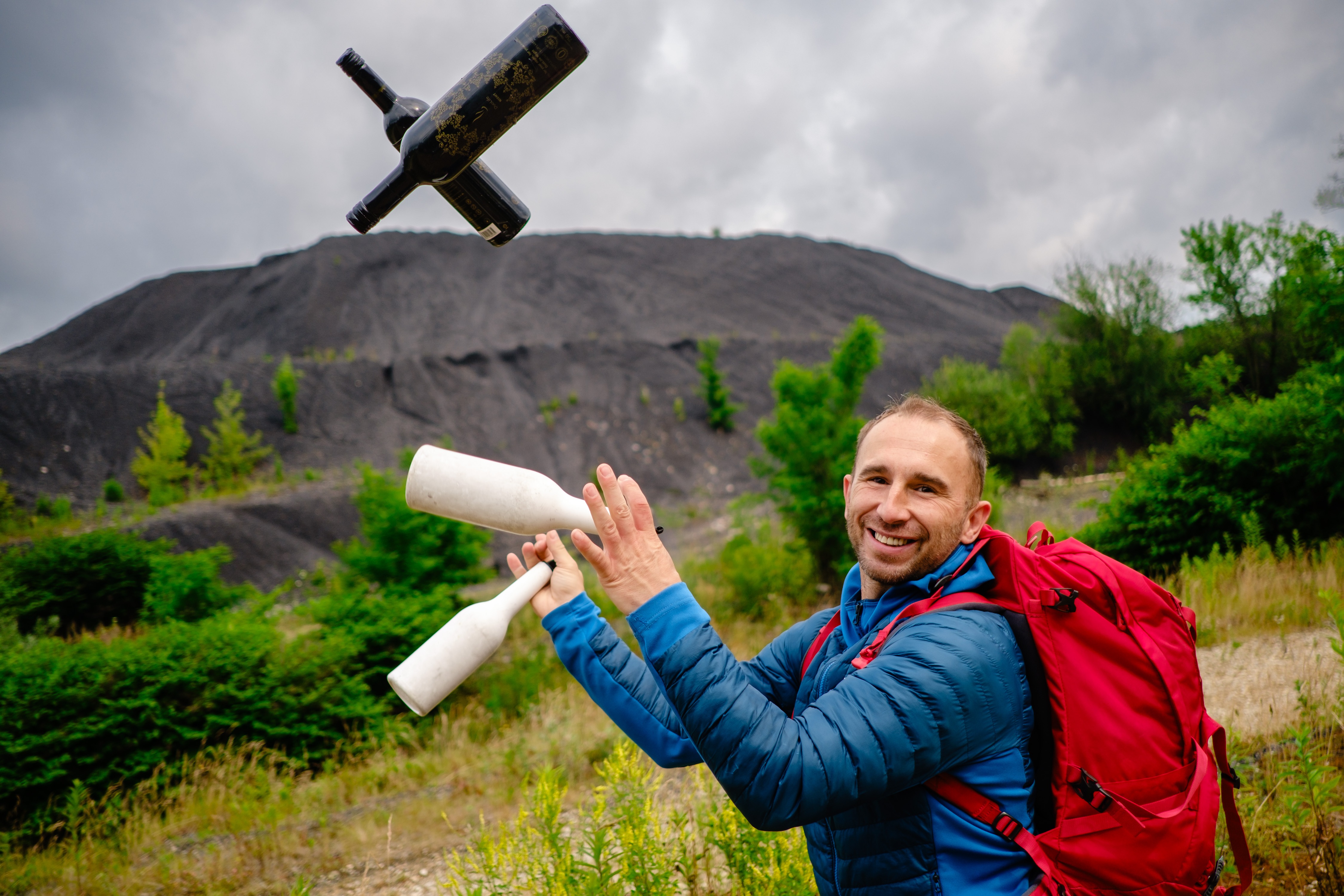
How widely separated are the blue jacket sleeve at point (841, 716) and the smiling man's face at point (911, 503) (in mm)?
209

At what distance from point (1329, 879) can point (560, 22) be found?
331 cm

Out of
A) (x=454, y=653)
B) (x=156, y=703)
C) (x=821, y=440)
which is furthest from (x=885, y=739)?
(x=821, y=440)

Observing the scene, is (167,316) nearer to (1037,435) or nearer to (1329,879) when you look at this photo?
(1037,435)

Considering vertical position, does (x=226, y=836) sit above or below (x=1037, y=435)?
below

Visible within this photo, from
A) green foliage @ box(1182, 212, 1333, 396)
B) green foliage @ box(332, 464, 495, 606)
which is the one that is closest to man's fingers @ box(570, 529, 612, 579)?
green foliage @ box(332, 464, 495, 606)

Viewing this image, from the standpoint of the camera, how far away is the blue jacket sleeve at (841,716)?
110 cm

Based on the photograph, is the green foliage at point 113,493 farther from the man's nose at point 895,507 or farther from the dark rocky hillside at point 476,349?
the man's nose at point 895,507

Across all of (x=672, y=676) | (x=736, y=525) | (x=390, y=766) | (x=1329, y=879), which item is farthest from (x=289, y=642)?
(x=736, y=525)

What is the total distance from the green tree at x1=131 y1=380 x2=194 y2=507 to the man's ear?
26.1m

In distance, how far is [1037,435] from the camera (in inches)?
1070

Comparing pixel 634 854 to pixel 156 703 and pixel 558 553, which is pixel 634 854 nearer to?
pixel 558 553

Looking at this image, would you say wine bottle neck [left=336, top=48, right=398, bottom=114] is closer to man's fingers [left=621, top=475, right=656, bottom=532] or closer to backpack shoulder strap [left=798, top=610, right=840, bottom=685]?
man's fingers [left=621, top=475, right=656, bottom=532]

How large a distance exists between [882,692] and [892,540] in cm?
40

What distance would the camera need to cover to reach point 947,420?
156cm
